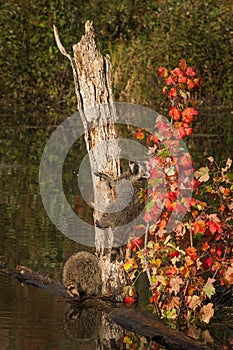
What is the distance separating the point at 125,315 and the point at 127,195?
1083 mm

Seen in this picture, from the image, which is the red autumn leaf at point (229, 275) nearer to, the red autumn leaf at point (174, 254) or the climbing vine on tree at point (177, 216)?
the climbing vine on tree at point (177, 216)

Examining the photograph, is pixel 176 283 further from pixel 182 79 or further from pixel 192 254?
pixel 182 79

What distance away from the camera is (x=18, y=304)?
9.75 m

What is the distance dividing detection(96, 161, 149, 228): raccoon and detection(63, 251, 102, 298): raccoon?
1.08 feet

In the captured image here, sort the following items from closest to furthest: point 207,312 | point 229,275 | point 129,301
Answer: point 207,312 → point 229,275 → point 129,301

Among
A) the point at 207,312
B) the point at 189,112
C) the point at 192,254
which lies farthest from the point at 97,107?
the point at 207,312

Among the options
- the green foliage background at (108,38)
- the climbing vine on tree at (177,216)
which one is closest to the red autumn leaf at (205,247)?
the climbing vine on tree at (177,216)

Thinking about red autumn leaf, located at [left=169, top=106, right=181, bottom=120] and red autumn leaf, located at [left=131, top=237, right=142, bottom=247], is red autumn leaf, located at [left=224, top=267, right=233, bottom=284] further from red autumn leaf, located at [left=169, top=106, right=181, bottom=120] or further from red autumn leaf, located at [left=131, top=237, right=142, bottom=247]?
red autumn leaf, located at [left=169, top=106, right=181, bottom=120]

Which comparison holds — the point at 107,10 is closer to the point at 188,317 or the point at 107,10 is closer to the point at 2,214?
the point at 2,214

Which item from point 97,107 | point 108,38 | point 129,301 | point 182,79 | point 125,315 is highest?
point 108,38

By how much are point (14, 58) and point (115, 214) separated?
22122 mm

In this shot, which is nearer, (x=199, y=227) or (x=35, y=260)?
(x=199, y=227)

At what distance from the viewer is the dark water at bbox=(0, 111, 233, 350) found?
8.73 m

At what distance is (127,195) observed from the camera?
9.75 meters
